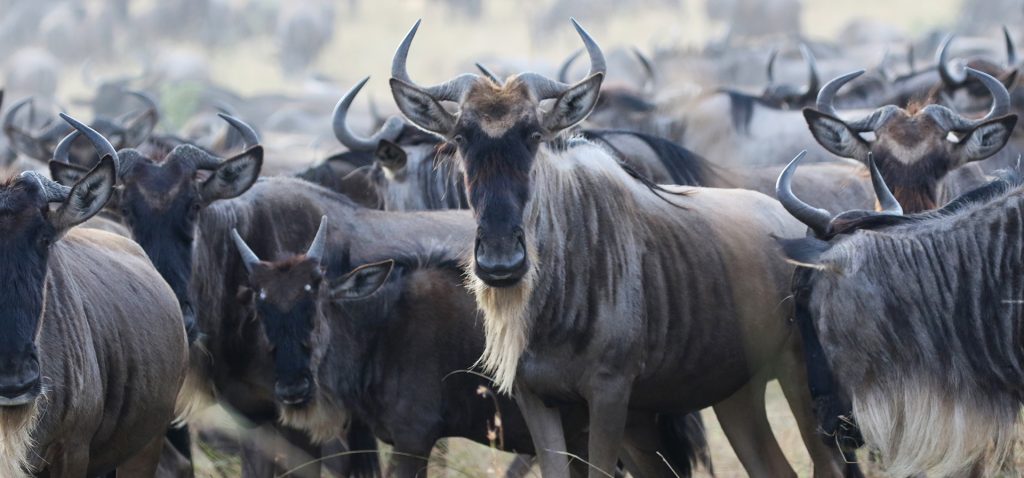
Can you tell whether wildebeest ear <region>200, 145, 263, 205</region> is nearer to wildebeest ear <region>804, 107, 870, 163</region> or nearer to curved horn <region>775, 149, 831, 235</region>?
curved horn <region>775, 149, 831, 235</region>

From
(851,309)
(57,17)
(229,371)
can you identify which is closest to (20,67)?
(57,17)

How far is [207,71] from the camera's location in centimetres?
3544

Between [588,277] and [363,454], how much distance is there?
1701 mm

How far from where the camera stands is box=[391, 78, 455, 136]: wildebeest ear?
17.4 feet

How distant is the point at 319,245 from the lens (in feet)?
20.4

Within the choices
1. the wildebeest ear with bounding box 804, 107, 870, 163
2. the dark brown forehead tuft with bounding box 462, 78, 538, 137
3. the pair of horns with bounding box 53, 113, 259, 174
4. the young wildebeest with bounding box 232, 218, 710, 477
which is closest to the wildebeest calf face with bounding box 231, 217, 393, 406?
the young wildebeest with bounding box 232, 218, 710, 477

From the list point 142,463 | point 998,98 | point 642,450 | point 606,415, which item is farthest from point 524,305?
point 998,98

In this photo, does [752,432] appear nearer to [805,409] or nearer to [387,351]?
[805,409]

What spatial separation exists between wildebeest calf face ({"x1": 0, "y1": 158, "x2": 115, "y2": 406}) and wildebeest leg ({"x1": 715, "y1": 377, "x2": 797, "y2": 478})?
106 inches

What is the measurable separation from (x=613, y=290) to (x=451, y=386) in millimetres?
1026

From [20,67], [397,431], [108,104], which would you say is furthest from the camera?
[20,67]

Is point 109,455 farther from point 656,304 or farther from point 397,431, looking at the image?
point 656,304

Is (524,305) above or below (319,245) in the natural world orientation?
above

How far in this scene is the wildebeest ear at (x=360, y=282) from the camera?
20.1ft
